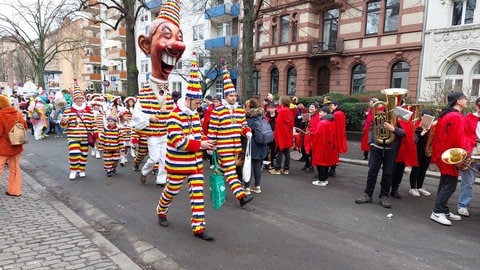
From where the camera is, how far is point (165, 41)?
7.20m

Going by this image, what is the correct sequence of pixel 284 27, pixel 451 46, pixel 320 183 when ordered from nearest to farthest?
pixel 320 183
pixel 451 46
pixel 284 27

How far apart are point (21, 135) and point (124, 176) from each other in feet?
7.97

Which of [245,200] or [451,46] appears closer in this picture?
[245,200]

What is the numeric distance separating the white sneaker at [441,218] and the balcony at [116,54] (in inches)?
1822

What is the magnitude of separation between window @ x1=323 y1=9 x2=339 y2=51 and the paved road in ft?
58.4

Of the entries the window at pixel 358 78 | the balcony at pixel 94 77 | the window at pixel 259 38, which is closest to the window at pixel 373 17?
the window at pixel 358 78

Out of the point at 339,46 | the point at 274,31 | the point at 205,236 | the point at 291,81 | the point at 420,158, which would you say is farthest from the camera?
the point at 274,31

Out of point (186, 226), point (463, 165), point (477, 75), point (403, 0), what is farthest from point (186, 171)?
point (403, 0)

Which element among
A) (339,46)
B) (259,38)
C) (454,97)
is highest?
(259,38)

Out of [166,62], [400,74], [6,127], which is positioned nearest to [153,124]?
[166,62]

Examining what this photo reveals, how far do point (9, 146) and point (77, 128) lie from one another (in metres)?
1.51

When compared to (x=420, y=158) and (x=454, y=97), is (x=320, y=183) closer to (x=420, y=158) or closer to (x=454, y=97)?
(x=420, y=158)

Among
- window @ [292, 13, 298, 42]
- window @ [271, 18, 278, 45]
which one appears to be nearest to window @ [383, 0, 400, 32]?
window @ [292, 13, 298, 42]

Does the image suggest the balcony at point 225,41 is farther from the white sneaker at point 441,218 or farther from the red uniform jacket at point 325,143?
the white sneaker at point 441,218
